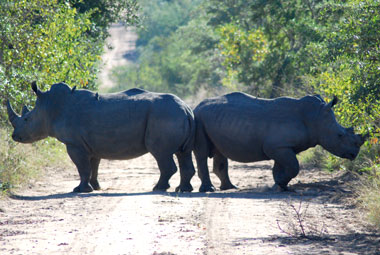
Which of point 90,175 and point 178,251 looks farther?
point 90,175

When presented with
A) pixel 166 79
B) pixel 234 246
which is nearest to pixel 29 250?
pixel 234 246

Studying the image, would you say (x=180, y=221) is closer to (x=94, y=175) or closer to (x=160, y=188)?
(x=160, y=188)

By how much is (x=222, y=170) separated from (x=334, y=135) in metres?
2.17

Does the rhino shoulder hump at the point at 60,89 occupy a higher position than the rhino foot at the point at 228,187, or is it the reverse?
the rhino shoulder hump at the point at 60,89

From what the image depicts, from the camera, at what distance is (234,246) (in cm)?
755

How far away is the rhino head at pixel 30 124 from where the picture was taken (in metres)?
12.9

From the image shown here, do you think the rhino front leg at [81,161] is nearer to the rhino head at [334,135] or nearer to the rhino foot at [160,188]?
the rhino foot at [160,188]

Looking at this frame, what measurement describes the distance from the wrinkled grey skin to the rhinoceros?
0.39m

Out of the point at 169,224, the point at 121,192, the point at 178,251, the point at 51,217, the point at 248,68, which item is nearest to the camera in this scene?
the point at 178,251

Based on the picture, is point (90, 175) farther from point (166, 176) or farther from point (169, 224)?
point (169, 224)

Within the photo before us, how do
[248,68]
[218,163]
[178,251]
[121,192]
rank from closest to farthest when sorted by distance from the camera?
[178,251] < [121,192] < [218,163] < [248,68]

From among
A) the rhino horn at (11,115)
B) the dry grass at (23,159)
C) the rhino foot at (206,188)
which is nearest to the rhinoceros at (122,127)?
the rhino foot at (206,188)

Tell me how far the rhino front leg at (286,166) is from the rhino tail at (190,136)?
149 centimetres

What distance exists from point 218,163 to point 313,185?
1789mm
